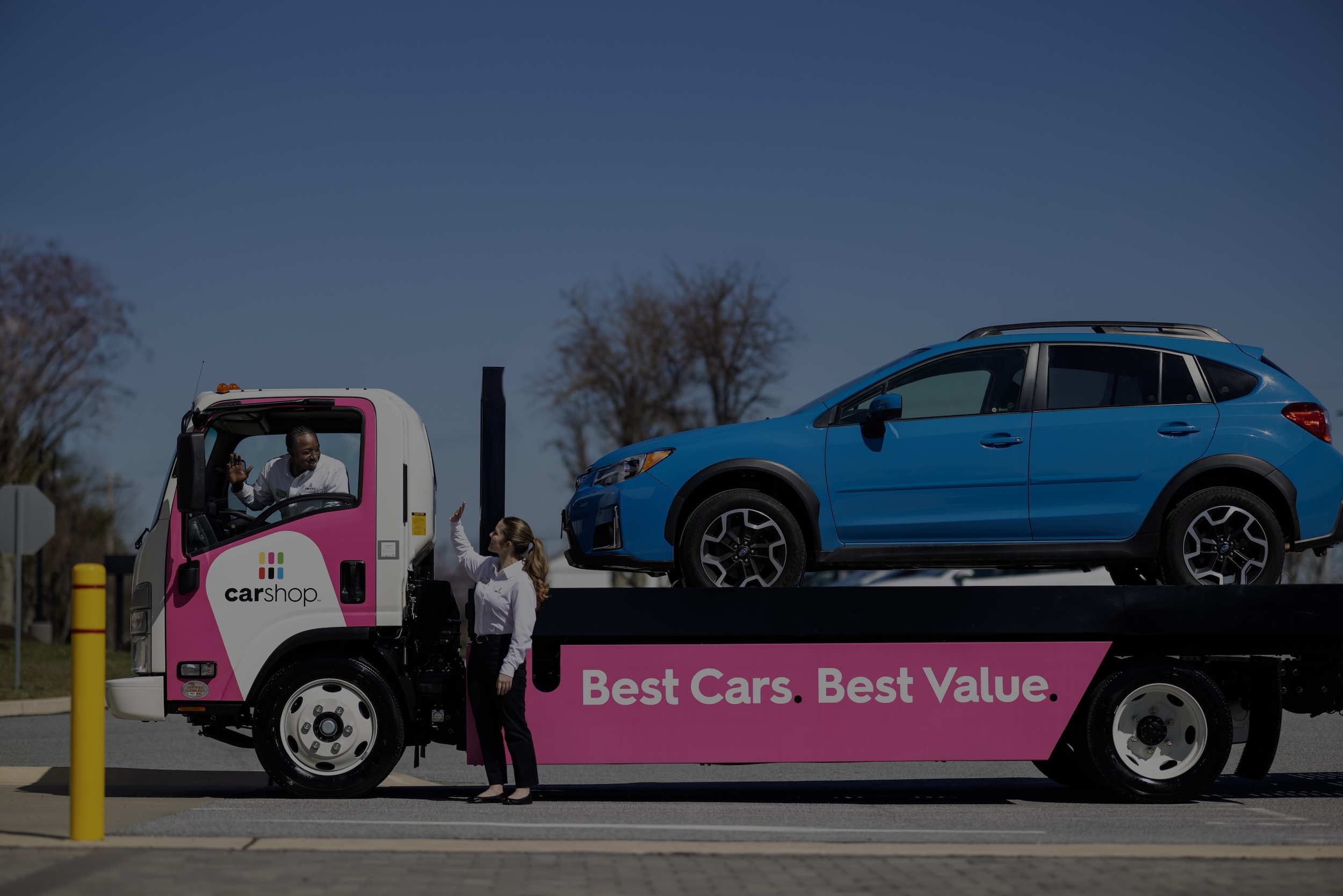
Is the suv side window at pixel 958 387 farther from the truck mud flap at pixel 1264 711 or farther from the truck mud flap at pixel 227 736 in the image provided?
the truck mud flap at pixel 227 736

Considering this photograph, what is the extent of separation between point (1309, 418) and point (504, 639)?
4.96m

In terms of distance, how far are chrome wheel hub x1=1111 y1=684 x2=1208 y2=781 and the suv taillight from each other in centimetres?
176

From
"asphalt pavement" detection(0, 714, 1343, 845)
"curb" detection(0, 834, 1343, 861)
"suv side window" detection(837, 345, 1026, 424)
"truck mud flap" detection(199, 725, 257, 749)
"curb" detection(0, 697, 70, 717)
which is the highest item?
Result: "suv side window" detection(837, 345, 1026, 424)

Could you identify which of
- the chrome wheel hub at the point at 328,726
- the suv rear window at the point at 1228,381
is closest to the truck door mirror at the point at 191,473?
the chrome wheel hub at the point at 328,726

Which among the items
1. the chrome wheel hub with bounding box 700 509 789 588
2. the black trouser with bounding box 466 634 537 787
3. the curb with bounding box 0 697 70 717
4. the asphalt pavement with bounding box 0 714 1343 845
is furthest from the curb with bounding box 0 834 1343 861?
the curb with bounding box 0 697 70 717

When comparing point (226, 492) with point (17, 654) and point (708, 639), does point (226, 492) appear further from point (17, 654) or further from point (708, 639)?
point (17, 654)

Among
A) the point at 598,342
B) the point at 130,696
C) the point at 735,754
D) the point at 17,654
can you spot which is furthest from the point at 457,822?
the point at 598,342

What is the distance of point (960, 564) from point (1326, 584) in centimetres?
217

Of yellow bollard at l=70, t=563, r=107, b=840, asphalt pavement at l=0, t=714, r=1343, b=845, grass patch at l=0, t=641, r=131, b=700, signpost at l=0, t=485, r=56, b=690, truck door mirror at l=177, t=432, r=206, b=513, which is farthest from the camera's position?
grass patch at l=0, t=641, r=131, b=700

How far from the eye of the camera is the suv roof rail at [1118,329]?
8.30 meters

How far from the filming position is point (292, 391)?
832 cm

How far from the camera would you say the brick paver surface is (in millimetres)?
5105

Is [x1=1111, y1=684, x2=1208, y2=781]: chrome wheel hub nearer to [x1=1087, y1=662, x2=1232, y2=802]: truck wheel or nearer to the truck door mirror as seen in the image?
[x1=1087, y1=662, x2=1232, y2=802]: truck wheel

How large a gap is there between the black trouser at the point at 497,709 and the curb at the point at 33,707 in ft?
32.8
